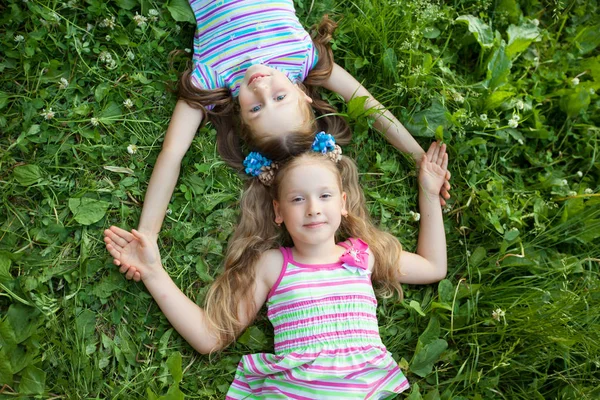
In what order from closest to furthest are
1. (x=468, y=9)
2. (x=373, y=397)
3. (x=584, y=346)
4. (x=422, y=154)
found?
(x=373, y=397), (x=584, y=346), (x=422, y=154), (x=468, y=9)

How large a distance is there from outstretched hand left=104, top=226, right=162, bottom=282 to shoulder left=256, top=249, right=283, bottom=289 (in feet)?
1.75

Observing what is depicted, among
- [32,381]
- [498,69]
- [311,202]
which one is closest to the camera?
[32,381]

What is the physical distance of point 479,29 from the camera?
3.70 metres

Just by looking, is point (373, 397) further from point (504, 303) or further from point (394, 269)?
point (504, 303)

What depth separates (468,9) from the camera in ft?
12.4

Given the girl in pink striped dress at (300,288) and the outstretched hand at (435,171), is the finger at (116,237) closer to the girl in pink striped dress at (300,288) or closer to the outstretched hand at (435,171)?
the girl in pink striped dress at (300,288)

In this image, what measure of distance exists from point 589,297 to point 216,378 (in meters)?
2.13

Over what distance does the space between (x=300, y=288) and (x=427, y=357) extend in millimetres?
815

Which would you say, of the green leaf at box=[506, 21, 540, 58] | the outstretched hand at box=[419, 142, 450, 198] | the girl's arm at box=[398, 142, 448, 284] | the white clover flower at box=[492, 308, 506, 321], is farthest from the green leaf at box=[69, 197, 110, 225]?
the green leaf at box=[506, 21, 540, 58]

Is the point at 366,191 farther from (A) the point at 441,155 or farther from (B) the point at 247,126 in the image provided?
(B) the point at 247,126

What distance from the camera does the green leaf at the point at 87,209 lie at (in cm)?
313

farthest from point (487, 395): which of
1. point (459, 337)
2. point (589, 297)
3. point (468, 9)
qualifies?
point (468, 9)

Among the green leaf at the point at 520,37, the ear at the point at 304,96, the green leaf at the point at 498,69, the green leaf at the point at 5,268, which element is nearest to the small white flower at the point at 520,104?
the green leaf at the point at 498,69

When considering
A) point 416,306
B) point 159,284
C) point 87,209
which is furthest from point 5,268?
point 416,306
